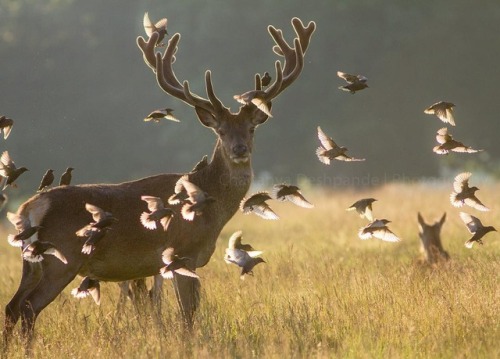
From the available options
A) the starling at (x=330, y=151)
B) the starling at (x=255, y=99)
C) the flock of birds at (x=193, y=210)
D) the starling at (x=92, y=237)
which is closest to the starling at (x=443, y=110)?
the flock of birds at (x=193, y=210)

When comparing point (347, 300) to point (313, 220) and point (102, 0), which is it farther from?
point (102, 0)

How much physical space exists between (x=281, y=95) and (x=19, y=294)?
25.5 m

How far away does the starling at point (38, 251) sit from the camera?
22.4 feet

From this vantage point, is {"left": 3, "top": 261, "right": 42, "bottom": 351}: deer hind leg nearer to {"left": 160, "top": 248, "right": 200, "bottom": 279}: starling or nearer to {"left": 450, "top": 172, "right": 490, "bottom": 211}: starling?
{"left": 160, "top": 248, "right": 200, "bottom": 279}: starling

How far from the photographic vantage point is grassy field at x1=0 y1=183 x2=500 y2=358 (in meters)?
6.52

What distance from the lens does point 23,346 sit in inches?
259

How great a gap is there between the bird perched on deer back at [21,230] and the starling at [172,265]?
3.24 feet

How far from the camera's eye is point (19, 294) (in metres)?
7.23

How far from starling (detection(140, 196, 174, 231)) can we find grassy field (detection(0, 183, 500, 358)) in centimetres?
77

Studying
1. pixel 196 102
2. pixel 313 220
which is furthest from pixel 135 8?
pixel 196 102

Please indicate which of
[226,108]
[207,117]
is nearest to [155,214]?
[207,117]

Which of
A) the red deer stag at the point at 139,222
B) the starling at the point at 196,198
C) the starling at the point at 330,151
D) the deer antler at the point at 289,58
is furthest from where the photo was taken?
the deer antler at the point at 289,58

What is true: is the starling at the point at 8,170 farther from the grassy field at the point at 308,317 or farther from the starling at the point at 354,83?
the starling at the point at 354,83

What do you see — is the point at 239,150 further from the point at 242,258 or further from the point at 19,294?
the point at 19,294
